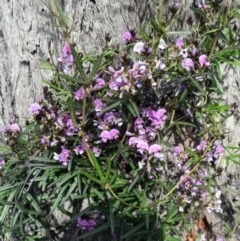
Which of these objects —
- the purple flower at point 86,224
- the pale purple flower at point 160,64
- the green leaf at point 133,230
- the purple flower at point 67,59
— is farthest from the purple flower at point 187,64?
the purple flower at point 86,224

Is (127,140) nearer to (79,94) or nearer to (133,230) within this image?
(79,94)

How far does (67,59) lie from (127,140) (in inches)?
21.6

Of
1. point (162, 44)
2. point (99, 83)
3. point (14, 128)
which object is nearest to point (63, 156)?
point (14, 128)

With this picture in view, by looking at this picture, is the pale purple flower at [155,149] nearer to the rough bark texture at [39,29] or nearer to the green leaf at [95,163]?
the green leaf at [95,163]

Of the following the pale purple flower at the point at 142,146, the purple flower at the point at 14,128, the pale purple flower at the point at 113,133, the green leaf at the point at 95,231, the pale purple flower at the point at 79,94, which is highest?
the pale purple flower at the point at 79,94

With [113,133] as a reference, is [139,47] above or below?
above

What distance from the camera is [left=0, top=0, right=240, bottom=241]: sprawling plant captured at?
227 centimetres

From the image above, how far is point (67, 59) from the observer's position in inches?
91.2

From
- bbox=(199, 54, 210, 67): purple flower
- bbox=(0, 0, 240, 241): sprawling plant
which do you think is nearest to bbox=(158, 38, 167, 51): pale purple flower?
bbox=(0, 0, 240, 241): sprawling plant

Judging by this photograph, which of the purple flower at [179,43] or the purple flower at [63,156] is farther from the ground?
the purple flower at [179,43]

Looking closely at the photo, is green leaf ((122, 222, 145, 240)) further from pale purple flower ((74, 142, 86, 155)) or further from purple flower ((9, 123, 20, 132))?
purple flower ((9, 123, 20, 132))

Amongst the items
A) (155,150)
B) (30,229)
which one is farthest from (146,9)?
(30,229)

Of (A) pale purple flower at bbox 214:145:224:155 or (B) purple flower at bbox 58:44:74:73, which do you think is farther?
(A) pale purple flower at bbox 214:145:224:155

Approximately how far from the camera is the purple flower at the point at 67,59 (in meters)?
2.31
